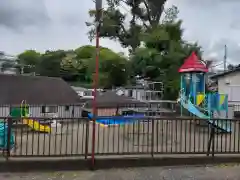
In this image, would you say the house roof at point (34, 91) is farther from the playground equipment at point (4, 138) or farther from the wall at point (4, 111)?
the playground equipment at point (4, 138)

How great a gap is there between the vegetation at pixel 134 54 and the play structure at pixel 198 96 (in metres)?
5.55

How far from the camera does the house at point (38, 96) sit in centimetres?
1594

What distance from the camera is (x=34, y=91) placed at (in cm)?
1741

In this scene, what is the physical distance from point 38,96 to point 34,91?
0.36 m

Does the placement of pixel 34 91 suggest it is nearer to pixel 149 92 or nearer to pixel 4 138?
pixel 4 138

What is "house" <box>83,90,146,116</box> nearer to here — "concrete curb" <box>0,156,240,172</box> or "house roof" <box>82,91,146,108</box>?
"house roof" <box>82,91,146,108</box>

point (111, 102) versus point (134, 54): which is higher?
point (134, 54)

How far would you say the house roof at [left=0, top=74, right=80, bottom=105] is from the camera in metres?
16.1

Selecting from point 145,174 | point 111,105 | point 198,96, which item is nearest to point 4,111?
point 111,105

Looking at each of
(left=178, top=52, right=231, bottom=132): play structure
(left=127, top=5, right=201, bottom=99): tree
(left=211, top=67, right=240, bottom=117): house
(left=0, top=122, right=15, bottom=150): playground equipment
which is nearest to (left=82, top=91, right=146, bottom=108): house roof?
(left=178, top=52, right=231, bottom=132): play structure

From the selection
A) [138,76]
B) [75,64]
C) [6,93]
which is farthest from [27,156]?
[75,64]

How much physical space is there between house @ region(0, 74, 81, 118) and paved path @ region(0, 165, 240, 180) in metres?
9.14

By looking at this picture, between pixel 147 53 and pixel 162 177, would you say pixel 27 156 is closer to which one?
pixel 162 177

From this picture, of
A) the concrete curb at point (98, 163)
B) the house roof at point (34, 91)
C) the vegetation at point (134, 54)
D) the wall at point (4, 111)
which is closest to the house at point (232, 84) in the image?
the vegetation at point (134, 54)
